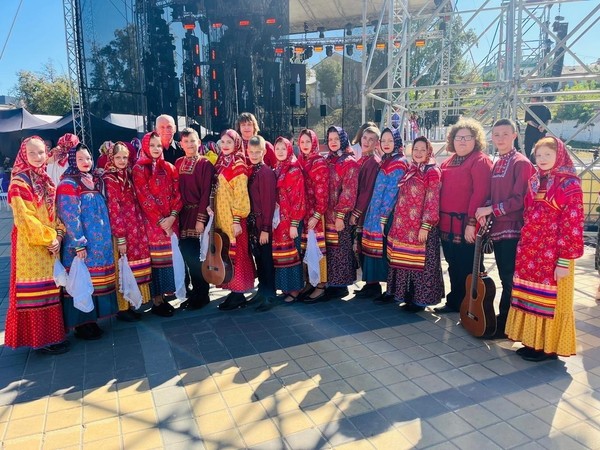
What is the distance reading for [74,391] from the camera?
2.97 m

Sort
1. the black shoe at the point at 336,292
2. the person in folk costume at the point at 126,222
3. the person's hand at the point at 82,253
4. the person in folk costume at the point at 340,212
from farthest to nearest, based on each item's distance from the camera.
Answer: the black shoe at the point at 336,292 → the person in folk costume at the point at 340,212 → the person in folk costume at the point at 126,222 → the person's hand at the point at 82,253

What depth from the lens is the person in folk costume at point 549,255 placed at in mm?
2988

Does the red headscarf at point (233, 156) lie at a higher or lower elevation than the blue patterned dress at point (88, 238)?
higher

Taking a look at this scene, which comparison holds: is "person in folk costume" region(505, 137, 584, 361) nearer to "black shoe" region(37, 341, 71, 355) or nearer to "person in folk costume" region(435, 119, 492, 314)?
"person in folk costume" region(435, 119, 492, 314)

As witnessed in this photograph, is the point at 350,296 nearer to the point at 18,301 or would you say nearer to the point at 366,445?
the point at 366,445

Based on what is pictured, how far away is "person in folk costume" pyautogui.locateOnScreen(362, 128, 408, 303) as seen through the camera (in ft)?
13.7

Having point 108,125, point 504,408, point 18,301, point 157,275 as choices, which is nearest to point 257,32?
point 108,125

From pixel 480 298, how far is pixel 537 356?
551 millimetres

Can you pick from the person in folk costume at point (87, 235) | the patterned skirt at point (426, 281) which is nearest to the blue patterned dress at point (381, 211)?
the patterned skirt at point (426, 281)

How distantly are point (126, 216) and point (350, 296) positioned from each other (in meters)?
2.32

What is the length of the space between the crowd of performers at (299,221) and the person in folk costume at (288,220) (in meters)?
0.01

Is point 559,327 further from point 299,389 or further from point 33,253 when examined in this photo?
point 33,253

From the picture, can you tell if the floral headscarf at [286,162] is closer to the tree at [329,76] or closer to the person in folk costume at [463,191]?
the person in folk costume at [463,191]

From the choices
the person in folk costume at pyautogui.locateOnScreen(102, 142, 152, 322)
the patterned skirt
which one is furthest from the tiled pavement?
the person in folk costume at pyautogui.locateOnScreen(102, 142, 152, 322)
